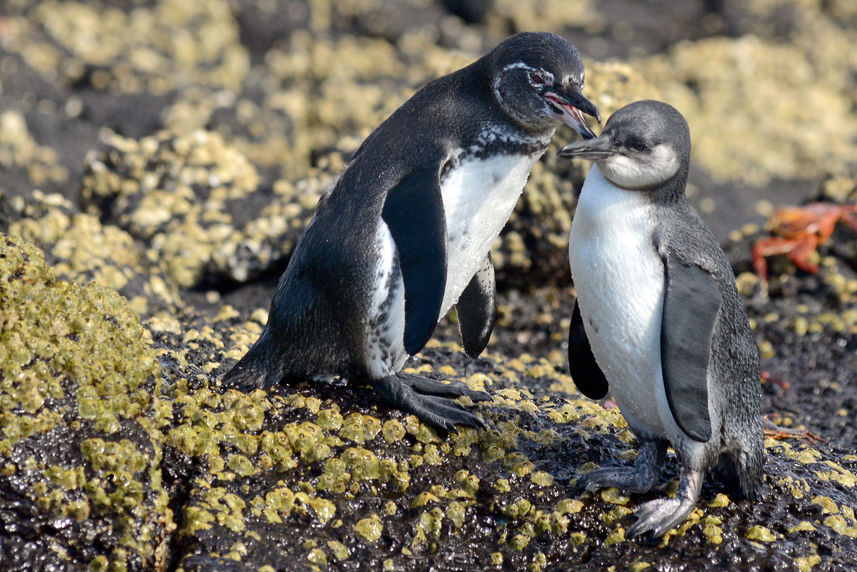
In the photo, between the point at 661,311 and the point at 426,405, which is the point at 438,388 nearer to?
the point at 426,405

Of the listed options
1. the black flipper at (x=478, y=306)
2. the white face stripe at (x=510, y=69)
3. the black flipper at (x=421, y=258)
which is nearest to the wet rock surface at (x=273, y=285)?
the black flipper at (x=478, y=306)

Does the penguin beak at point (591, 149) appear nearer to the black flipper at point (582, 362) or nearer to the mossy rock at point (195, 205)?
the black flipper at point (582, 362)

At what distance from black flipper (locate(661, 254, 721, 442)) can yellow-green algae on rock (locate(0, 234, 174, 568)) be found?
1847mm

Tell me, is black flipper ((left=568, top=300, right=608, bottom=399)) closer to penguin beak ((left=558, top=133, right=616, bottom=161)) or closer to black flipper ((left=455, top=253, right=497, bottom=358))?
black flipper ((left=455, top=253, right=497, bottom=358))

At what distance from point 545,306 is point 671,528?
11.2ft

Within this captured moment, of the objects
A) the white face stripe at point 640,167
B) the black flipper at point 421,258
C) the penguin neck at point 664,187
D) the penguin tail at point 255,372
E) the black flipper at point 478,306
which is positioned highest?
the white face stripe at point 640,167

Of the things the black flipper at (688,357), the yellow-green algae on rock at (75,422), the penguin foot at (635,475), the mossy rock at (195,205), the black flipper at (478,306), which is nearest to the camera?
the yellow-green algae on rock at (75,422)

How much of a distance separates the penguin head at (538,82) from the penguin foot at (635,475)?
138cm

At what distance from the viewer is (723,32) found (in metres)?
13.5

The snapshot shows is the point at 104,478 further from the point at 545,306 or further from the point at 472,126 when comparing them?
the point at 545,306

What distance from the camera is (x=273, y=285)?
7035 mm

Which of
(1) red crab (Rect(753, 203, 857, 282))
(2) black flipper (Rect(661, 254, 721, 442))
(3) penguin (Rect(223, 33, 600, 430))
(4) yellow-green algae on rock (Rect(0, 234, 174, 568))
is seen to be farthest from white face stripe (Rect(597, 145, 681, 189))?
(1) red crab (Rect(753, 203, 857, 282))

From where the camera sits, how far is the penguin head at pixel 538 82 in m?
4.33

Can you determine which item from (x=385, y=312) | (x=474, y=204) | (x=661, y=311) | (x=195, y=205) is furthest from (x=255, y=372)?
(x=195, y=205)
